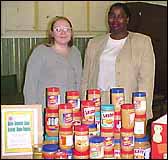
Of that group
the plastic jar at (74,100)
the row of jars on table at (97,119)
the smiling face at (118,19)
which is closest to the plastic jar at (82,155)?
the row of jars on table at (97,119)

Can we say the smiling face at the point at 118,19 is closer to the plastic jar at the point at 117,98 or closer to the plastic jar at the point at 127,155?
the plastic jar at the point at 117,98

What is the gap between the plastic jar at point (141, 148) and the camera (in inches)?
60.7

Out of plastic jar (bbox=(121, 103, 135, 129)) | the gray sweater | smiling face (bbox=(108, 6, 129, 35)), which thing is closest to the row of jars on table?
plastic jar (bbox=(121, 103, 135, 129))

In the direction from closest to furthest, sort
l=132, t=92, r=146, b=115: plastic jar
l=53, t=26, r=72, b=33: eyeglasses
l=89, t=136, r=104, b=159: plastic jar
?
l=89, t=136, r=104, b=159: plastic jar, l=132, t=92, r=146, b=115: plastic jar, l=53, t=26, r=72, b=33: eyeglasses

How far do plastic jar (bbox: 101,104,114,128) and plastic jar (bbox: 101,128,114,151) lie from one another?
2 centimetres

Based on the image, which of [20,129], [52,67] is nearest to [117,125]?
[20,129]

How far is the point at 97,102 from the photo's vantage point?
1701 millimetres

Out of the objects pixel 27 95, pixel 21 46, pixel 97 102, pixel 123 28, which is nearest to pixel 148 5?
pixel 21 46

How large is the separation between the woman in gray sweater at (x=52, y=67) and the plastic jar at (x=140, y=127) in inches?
31.3

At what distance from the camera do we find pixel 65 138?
1525 mm

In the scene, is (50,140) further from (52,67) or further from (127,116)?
(52,67)

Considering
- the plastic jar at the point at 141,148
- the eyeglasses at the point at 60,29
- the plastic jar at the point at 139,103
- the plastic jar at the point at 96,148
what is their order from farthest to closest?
the eyeglasses at the point at 60,29
the plastic jar at the point at 139,103
the plastic jar at the point at 141,148
the plastic jar at the point at 96,148

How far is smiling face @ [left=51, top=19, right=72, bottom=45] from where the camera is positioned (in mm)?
2361

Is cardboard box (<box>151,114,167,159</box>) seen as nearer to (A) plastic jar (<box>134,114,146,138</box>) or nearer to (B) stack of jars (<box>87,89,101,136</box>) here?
(A) plastic jar (<box>134,114,146,138</box>)
